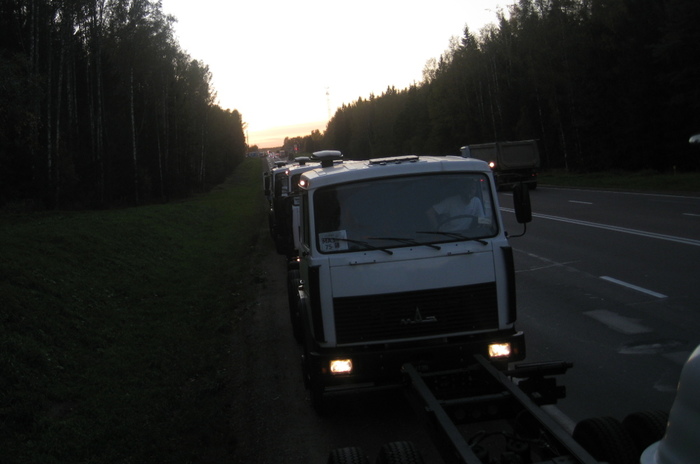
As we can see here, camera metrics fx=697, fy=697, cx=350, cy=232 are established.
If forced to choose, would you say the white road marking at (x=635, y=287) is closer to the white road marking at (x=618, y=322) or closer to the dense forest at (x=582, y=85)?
the white road marking at (x=618, y=322)

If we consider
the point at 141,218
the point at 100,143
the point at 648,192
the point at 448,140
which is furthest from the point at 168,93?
the point at 448,140

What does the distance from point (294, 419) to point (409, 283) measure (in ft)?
6.17

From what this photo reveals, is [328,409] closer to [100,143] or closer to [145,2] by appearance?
[100,143]

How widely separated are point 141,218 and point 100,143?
53.5 feet

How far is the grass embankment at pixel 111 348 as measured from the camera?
6.32 meters

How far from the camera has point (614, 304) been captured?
9914mm

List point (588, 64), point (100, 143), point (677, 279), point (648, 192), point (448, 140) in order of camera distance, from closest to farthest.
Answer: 1. point (677, 279)
2. point (648, 192)
3. point (100, 143)
4. point (588, 64)
5. point (448, 140)

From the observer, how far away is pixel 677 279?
36.5 feet

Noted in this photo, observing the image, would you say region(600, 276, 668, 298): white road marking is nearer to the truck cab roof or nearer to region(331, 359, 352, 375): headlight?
the truck cab roof

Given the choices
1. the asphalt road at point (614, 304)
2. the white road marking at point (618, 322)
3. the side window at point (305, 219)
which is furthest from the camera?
the white road marking at point (618, 322)

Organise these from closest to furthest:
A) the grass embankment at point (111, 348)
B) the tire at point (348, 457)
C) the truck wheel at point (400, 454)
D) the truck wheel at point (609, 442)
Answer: the truck wheel at point (609, 442), the truck wheel at point (400, 454), the tire at point (348, 457), the grass embankment at point (111, 348)

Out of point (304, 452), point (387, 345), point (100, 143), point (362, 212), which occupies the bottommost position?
point (304, 452)

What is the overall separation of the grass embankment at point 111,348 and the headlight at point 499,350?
2.40m

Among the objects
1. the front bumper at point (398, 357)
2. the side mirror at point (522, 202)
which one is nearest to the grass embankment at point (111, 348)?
the front bumper at point (398, 357)
